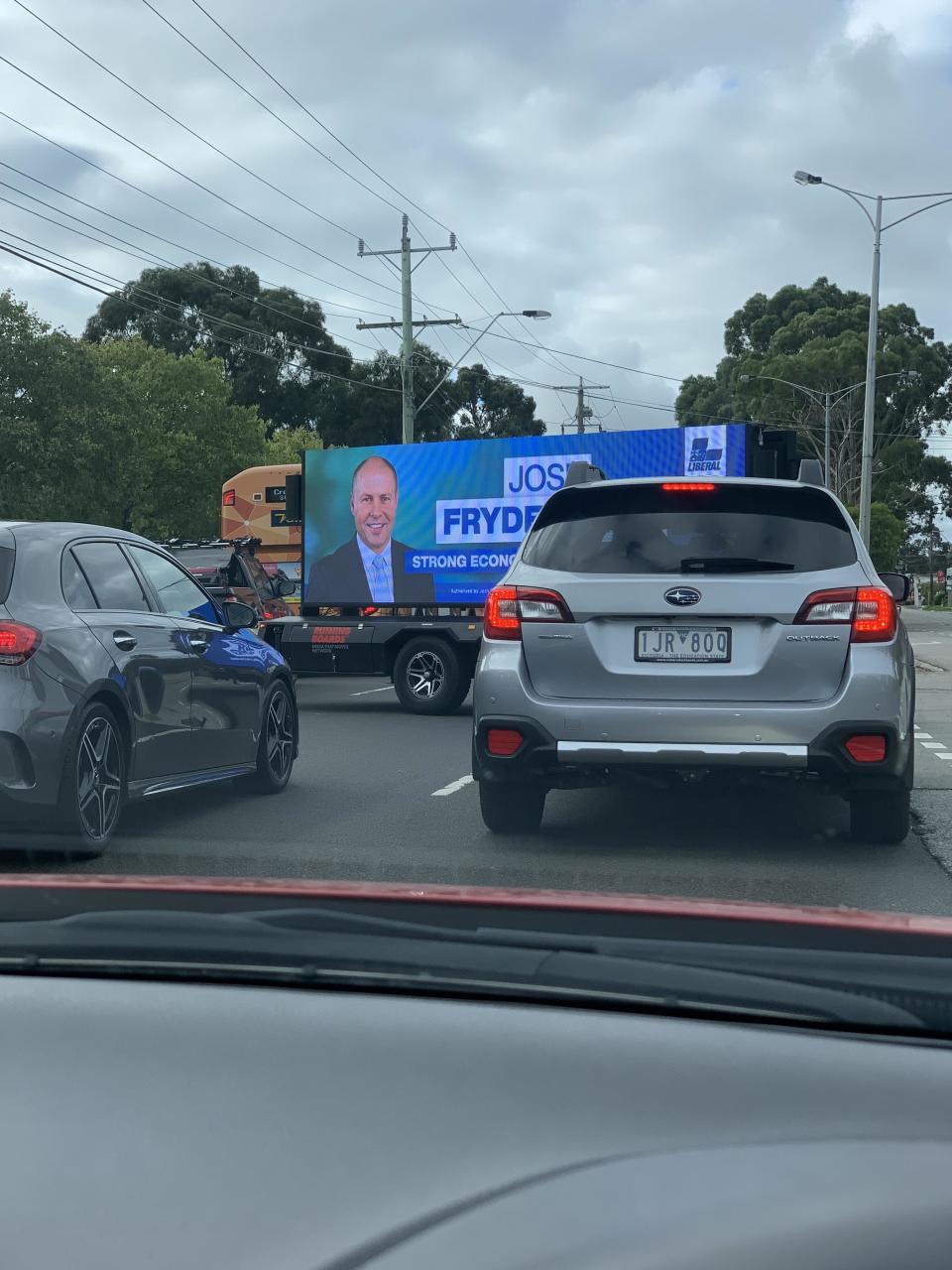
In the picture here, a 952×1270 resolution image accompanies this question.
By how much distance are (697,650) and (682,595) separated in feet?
0.81

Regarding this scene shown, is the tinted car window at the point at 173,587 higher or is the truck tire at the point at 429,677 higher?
the tinted car window at the point at 173,587

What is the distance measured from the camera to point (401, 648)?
1582 centimetres

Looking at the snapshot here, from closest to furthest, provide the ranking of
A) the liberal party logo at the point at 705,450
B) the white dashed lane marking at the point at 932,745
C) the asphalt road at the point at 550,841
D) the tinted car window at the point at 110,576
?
the asphalt road at the point at 550,841
the tinted car window at the point at 110,576
the white dashed lane marking at the point at 932,745
the liberal party logo at the point at 705,450

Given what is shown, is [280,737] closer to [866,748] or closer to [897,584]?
[897,584]

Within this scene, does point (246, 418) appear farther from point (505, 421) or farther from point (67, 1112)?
point (67, 1112)

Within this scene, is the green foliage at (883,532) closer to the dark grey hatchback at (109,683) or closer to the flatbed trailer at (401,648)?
the flatbed trailer at (401,648)

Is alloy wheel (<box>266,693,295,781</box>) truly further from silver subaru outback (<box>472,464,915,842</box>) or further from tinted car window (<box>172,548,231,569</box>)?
tinted car window (<box>172,548,231,569</box>)

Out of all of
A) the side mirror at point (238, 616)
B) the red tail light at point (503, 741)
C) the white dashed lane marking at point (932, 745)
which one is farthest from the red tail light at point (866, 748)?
the white dashed lane marking at point (932, 745)

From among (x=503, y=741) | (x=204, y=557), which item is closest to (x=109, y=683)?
(x=503, y=741)

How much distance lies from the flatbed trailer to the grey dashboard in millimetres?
13420

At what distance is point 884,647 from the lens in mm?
6617

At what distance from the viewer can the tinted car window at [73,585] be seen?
701 centimetres

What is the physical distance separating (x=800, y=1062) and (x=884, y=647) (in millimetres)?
5289

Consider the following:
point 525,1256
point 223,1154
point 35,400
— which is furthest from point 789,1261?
point 35,400
